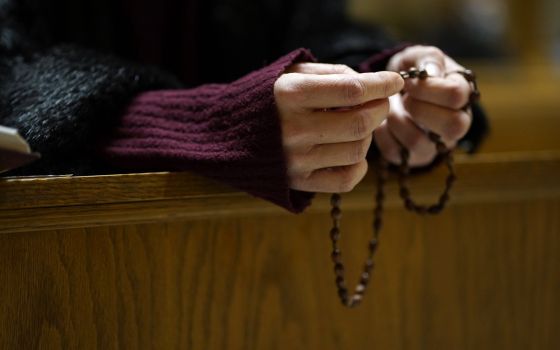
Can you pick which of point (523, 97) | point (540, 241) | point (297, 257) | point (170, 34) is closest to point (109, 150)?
point (297, 257)

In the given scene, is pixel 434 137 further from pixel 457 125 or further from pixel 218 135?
pixel 218 135

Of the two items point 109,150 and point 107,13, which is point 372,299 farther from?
point 107,13

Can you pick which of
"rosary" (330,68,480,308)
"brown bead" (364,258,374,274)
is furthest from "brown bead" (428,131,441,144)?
"brown bead" (364,258,374,274)

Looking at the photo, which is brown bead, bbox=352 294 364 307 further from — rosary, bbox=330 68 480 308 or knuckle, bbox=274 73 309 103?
knuckle, bbox=274 73 309 103

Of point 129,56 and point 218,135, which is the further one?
point 129,56

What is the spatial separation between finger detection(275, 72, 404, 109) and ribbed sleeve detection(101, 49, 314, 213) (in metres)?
0.01

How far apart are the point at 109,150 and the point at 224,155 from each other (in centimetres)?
10

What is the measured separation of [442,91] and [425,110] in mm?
19

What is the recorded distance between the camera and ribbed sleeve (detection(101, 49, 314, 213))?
1.13ft

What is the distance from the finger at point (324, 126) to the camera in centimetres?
34

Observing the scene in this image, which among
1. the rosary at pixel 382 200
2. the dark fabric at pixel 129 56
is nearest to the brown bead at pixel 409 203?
the rosary at pixel 382 200

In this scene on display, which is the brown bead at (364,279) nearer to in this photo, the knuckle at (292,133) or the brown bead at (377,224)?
the brown bead at (377,224)

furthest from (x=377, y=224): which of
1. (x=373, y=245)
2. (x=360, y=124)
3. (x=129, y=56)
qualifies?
(x=129, y=56)

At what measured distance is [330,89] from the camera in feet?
1.07
